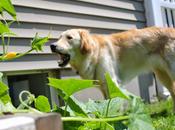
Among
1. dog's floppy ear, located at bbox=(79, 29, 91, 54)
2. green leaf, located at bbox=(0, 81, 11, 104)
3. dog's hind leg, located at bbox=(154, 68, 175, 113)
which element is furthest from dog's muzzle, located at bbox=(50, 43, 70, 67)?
green leaf, located at bbox=(0, 81, 11, 104)

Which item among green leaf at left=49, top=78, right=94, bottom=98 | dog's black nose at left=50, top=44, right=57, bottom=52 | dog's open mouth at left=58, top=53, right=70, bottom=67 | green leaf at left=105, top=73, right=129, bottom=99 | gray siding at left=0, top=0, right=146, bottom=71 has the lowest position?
green leaf at left=105, top=73, right=129, bottom=99

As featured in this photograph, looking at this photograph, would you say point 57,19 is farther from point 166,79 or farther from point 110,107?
point 110,107

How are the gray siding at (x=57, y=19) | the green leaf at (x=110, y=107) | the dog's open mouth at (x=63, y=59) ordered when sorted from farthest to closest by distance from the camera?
the dog's open mouth at (x=63, y=59) < the gray siding at (x=57, y=19) < the green leaf at (x=110, y=107)

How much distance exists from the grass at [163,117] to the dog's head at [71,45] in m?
1.12

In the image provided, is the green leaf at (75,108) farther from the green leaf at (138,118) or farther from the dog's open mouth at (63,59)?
the dog's open mouth at (63,59)

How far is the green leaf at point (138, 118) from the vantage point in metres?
0.70

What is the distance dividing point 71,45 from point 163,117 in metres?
1.45

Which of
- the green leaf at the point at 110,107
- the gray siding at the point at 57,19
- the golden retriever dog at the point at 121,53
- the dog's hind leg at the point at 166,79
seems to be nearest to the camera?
the green leaf at the point at 110,107

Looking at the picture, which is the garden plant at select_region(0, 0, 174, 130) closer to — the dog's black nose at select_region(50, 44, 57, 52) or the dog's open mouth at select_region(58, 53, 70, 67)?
the dog's black nose at select_region(50, 44, 57, 52)

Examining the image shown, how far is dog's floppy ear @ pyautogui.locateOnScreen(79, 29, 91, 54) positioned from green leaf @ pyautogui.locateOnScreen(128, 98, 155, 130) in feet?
16.6

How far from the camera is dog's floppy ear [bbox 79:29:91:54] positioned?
5.80m

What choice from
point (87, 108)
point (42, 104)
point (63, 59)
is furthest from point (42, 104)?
point (63, 59)

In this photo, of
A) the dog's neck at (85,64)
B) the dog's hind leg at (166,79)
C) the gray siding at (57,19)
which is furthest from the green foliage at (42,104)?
the dog's hind leg at (166,79)

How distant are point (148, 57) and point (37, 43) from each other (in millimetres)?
5784
